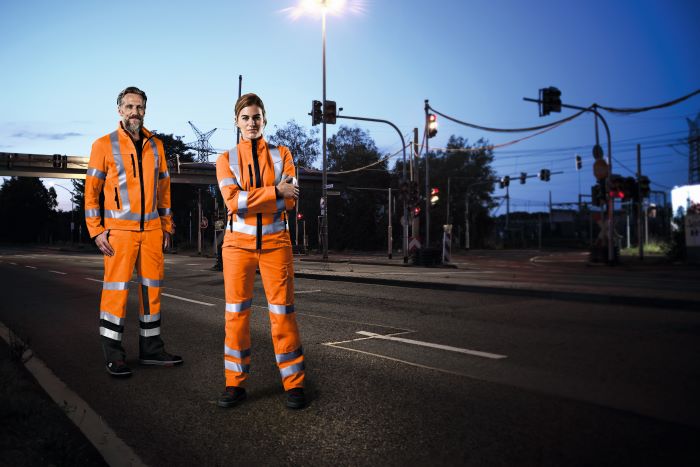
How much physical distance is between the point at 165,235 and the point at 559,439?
3.45 metres

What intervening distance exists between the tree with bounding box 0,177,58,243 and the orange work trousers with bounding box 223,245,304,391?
114704 millimetres

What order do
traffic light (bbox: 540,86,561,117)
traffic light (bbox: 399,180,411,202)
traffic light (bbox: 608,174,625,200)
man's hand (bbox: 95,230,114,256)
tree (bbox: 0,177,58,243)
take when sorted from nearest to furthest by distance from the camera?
man's hand (bbox: 95,230,114,256)
traffic light (bbox: 540,86,561,117)
traffic light (bbox: 608,174,625,200)
traffic light (bbox: 399,180,411,202)
tree (bbox: 0,177,58,243)

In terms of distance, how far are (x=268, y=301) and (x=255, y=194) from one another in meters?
0.71

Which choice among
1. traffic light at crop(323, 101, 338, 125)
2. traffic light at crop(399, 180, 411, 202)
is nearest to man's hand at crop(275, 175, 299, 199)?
traffic light at crop(399, 180, 411, 202)

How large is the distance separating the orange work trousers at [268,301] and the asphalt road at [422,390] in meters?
0.33

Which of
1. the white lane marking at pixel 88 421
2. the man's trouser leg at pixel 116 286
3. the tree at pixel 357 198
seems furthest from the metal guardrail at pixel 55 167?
the white lane marking at pixel 88 421

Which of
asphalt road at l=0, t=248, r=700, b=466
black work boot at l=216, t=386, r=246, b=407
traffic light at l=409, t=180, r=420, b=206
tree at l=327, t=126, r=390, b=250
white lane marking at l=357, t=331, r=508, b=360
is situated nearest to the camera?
asphalt road at l=0, t=248, r=700, b=466

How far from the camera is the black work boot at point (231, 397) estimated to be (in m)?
3.88

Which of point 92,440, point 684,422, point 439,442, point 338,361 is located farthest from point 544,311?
point 92,440

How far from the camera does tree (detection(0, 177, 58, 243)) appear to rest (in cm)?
10344

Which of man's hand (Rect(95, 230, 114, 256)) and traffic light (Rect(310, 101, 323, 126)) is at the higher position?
traffic light (Rect(310, 101, 323, 126))

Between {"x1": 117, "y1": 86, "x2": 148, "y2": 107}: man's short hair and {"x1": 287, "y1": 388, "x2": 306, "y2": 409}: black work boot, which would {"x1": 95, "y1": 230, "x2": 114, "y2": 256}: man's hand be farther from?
{"x1": 287, "y1": 388, "x2": 306, "y2": 409}: black work boot

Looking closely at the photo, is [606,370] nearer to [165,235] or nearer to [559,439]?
[559,439]

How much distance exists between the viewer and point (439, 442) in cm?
322
